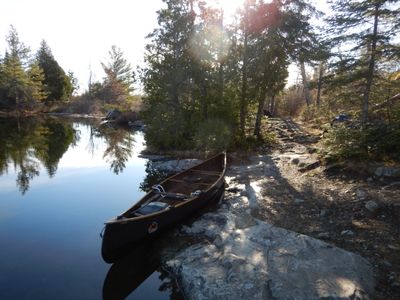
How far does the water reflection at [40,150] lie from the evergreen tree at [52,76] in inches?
927

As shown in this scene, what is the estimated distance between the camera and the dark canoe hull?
21.0ft

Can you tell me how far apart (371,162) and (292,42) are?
9.15m

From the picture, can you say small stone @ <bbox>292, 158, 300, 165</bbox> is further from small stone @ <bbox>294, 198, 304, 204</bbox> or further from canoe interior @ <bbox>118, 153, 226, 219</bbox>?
small stone @ <bbox>294, 198, 304, 204</bbox>

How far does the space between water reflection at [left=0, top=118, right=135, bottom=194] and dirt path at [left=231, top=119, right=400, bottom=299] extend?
9516 mm

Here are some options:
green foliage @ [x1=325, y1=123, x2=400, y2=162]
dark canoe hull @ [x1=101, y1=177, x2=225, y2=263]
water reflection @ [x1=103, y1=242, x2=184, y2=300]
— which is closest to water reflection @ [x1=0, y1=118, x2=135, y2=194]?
water reflection @ [x1=103, y1=242, x2=184, y2=300]

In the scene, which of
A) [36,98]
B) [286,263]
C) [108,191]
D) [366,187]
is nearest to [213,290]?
[286,263]

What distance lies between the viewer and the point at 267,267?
223 inches

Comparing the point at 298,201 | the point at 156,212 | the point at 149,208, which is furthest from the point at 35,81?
A: the point at 298,201

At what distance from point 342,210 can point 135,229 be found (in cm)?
523

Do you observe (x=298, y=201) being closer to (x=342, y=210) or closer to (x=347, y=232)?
(x=342, y=210)

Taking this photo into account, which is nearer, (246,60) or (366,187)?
(366,187)

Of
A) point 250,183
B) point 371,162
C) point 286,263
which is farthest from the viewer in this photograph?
point 250,183

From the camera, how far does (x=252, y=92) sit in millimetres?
16750

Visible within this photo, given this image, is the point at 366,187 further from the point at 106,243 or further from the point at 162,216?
the point at 106,243
